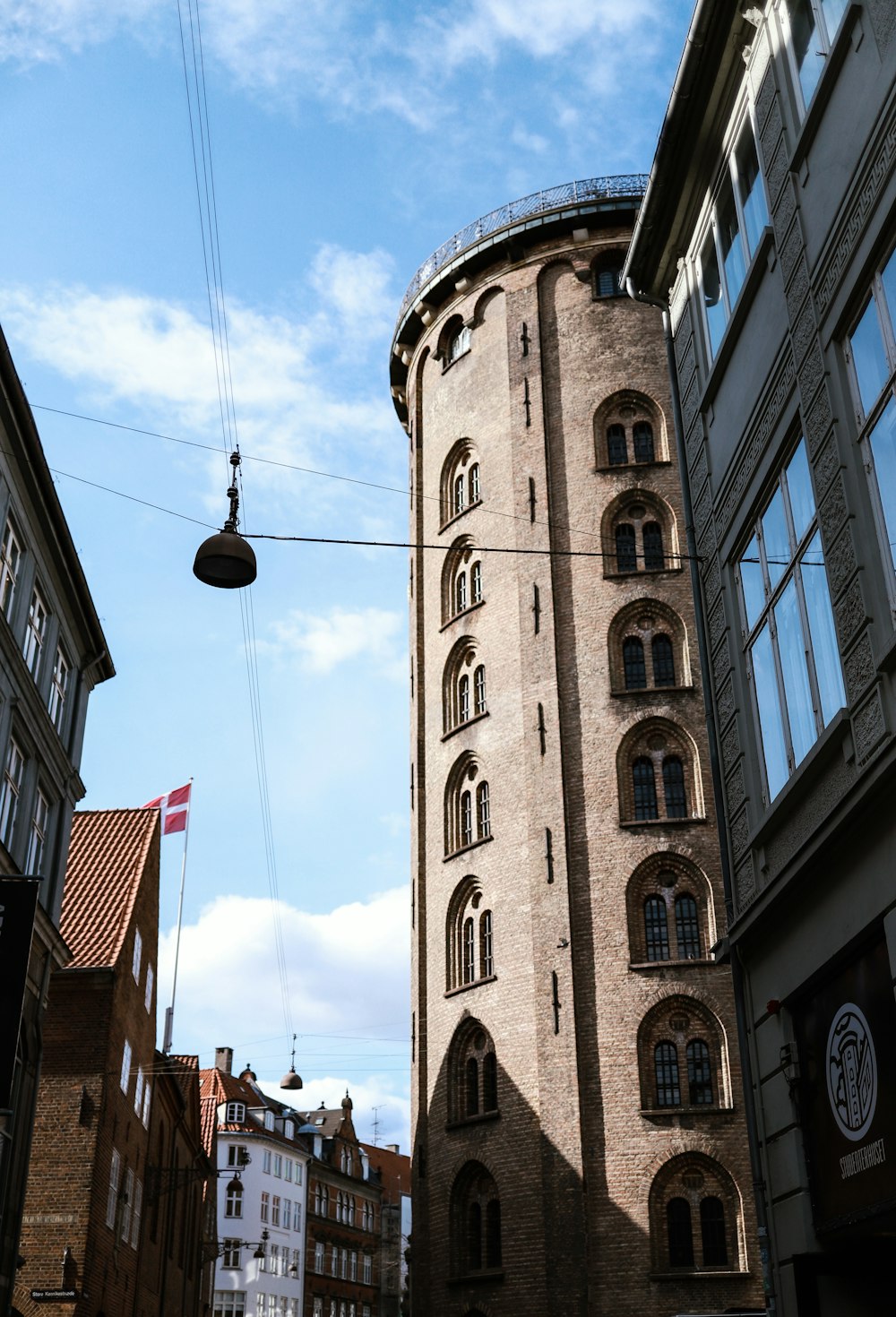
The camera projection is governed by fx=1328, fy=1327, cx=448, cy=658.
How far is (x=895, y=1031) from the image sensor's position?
909 centimetres

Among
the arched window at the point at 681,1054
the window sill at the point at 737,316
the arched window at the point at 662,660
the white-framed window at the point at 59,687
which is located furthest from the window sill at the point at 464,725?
the window sill at the point at 737,316

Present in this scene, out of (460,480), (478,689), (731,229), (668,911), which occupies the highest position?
(460,480)

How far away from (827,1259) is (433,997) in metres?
23.4

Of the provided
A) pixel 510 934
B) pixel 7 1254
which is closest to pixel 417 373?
pixel 510 934

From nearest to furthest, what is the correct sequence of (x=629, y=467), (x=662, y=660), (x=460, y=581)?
1. (x=662, y=660)
2. (x=629, y=467)
3. (x=460, y=581)

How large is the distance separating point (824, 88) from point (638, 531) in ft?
75.1

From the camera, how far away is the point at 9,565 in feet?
70.1

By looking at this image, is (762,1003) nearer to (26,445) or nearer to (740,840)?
(740,840)

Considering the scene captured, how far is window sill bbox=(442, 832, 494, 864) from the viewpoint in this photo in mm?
32562

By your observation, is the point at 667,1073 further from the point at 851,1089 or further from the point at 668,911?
the point at 851,1089

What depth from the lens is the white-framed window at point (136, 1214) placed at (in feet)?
95.5

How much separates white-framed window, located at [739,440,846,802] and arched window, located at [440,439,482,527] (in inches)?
961

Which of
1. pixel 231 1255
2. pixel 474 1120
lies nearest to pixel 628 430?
pixel 474 1120

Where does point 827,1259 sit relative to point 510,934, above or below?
below
